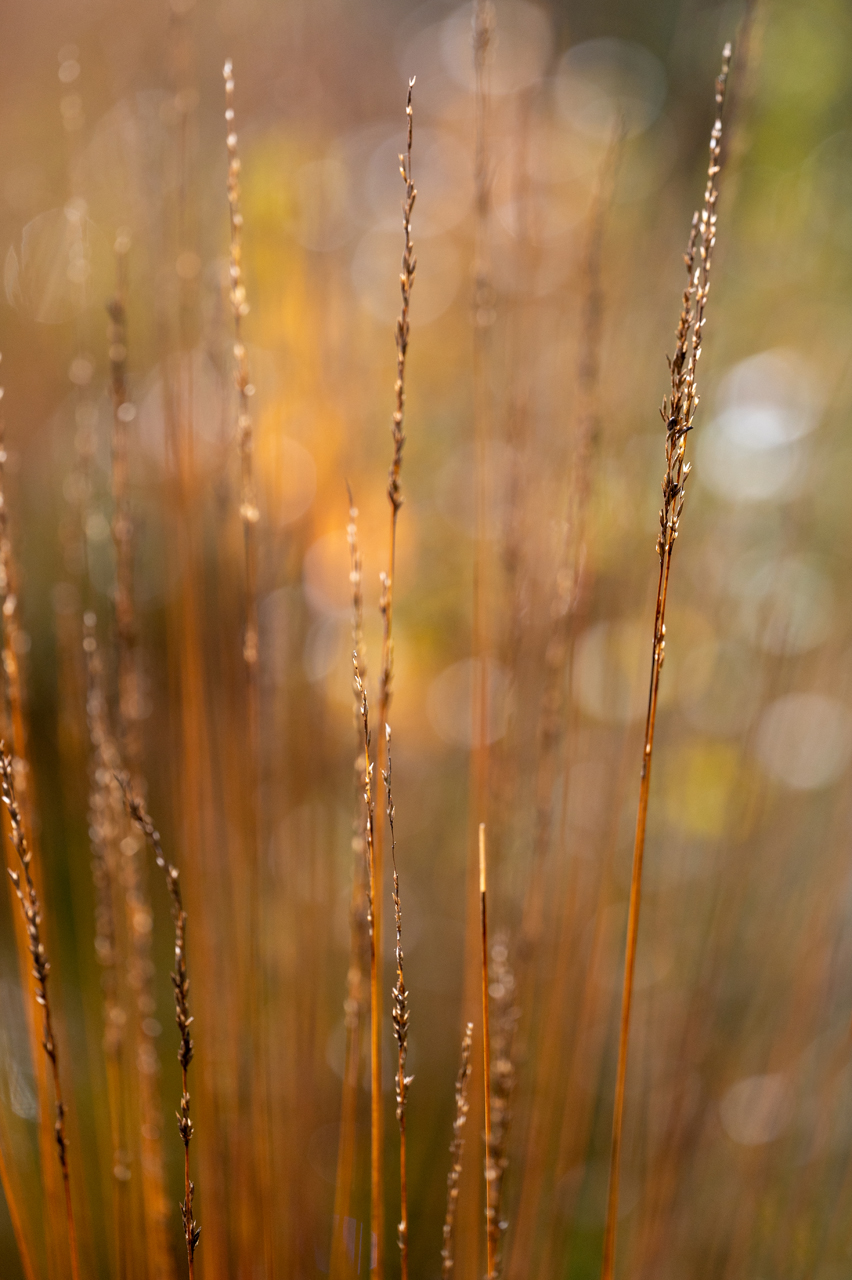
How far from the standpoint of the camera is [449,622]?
1784mm

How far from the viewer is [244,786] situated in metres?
0.88

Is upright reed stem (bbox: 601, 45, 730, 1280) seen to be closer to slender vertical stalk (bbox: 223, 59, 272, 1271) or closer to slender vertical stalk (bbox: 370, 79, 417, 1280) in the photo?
slender vertical stalk (bbox: 370, 79, 417, 1280)

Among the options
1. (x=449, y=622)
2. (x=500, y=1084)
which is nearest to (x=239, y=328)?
(x=500, y=1084)

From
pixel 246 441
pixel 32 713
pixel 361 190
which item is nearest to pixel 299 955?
pixel 246 441

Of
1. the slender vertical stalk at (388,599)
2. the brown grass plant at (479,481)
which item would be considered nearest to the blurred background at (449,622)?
the brown grass plant at (479,481)

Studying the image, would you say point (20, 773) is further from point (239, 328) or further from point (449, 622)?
point (449, 622)

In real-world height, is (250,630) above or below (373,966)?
above

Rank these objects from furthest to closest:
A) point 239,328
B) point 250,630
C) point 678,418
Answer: point 250,630 < point 239,328 < point 678,418

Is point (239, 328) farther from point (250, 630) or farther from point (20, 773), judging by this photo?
point (20, 773)

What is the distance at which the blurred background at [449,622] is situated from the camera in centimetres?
81

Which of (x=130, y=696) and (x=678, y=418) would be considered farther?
(x=130, y=696)

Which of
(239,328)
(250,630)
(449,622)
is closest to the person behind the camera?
(239,328)

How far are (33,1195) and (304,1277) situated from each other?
344mm

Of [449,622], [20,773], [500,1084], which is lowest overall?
[500,1084]
